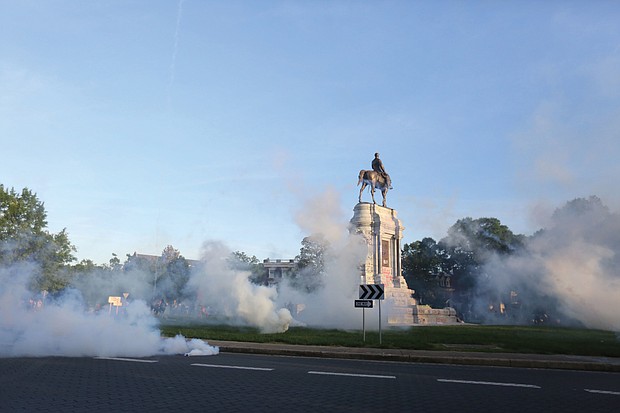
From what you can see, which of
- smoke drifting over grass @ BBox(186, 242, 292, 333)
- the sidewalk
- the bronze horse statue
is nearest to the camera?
the sidewalk

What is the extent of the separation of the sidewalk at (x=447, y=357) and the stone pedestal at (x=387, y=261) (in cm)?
2396

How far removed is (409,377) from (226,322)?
24.7m

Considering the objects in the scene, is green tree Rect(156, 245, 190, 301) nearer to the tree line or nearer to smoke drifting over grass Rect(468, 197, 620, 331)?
the tree line

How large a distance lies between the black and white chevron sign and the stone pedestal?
20.6 m

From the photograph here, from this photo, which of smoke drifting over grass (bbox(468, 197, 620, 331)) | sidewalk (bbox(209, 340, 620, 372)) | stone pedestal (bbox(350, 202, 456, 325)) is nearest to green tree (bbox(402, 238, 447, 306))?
stone pedestal (bbox(350, 202, 456, 325))

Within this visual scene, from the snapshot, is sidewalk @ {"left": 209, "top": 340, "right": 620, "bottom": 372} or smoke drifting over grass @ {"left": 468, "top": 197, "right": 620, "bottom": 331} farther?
smoke drifting over grass @ {"left": 468, "top": 197, "right": 620, "bottom": 331}

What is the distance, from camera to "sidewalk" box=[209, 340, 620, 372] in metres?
14.8

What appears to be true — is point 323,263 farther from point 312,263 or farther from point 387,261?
point 312,263

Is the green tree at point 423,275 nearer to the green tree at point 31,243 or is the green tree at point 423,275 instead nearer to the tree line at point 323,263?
the tree line at point 323,263

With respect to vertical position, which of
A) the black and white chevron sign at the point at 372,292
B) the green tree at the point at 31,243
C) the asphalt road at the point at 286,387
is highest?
the green tree at the point at 31,243

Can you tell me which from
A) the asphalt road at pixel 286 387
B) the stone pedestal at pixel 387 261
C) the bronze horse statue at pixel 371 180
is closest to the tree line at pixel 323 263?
the stone pedestal at pixel 387 261

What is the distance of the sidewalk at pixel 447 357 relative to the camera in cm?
1478

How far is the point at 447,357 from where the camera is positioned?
15.7m

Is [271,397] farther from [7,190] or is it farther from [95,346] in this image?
[7,190]
